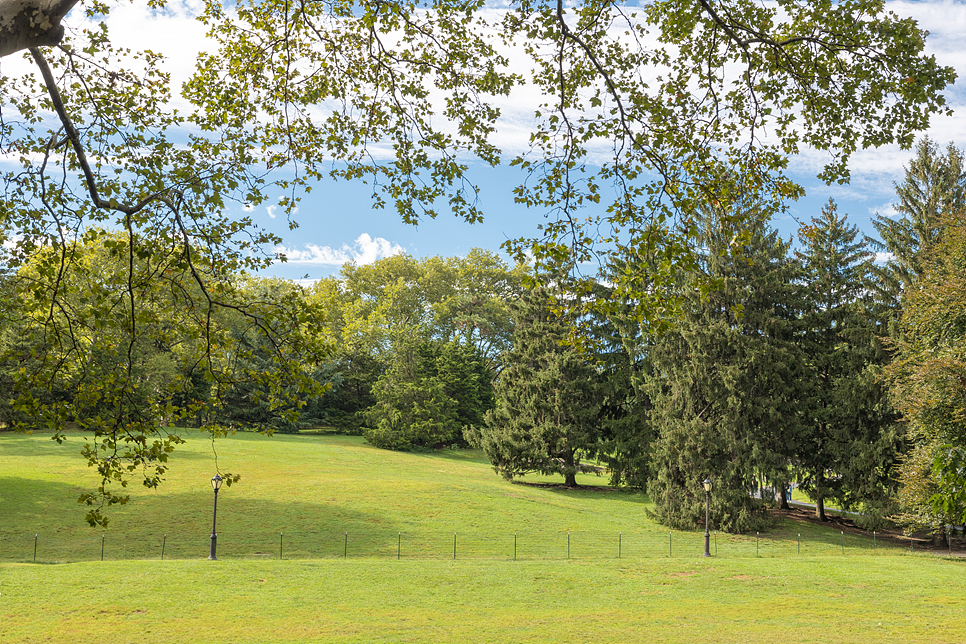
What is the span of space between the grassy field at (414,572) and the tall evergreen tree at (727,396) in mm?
2253

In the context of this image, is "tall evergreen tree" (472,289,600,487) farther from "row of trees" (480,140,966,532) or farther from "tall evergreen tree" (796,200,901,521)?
Result: "tall evergreen tree" (796,200,901,521)

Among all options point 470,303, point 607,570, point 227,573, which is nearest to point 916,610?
point 607,570

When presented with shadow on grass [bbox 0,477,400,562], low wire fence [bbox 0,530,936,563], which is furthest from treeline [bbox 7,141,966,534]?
shadow on grass [bbox 0,477,400,562]

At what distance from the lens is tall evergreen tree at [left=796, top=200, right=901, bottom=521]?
30906 mm

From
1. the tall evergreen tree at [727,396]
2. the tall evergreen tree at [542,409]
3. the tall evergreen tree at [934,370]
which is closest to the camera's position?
the tall evergreen tree at [934,370]

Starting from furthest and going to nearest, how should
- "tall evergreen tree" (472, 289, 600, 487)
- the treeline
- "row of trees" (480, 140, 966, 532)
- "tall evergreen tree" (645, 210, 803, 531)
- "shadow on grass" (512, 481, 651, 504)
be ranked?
"tall evergreen tree" (472, 289, 600, 487)
"shadow on grass" (512, 481, 651, 504)
"tall evergreen tree" (645, 210, 803, 531)
"row of trees" (480, 140, 966, 532)
the treeline

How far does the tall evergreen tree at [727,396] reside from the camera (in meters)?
29.2

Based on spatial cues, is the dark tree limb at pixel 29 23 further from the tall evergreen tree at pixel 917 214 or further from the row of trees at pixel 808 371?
the tall evergreen tree at pixel 917 214

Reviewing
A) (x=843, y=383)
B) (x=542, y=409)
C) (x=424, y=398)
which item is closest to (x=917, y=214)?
(x=843, y=383)

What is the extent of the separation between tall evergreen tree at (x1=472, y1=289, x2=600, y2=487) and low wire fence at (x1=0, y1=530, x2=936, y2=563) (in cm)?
1100

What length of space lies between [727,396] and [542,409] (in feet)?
41.4

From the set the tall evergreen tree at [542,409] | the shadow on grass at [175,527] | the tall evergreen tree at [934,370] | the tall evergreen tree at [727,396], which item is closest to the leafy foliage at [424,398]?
the tall evergreen tree at [542,409]

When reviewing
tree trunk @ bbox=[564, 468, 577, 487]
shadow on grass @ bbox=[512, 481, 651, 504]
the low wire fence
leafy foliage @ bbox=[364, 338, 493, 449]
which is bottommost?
shadow on grass @ bbox=[512, 481, 651, 504]

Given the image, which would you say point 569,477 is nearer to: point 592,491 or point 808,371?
point 592,491
